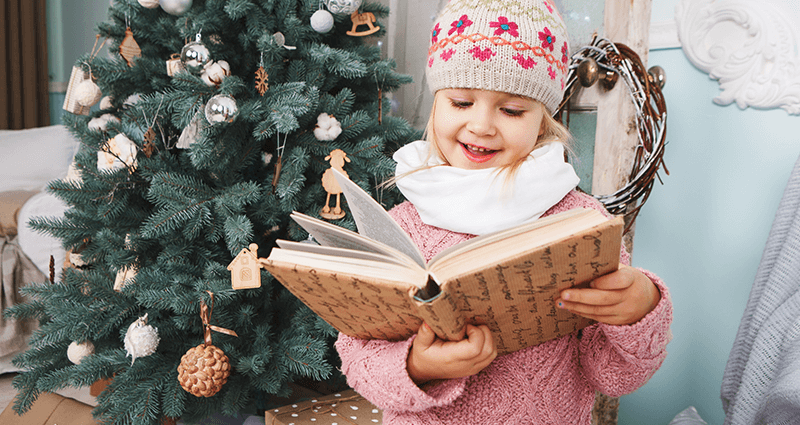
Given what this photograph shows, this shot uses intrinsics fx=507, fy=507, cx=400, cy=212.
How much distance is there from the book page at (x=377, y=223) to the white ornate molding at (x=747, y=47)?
874mm

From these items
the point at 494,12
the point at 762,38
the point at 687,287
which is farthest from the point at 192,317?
the point at 762,38

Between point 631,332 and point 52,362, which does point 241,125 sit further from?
point 631,332

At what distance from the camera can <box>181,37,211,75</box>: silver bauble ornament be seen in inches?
41.8

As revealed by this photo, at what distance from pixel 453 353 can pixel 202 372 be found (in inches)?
28.1

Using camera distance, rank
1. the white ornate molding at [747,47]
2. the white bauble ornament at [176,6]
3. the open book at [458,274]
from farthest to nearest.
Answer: the white bauble ornament at [176,6]
the white ornate molding at [747,47]
the open book at [458,274]

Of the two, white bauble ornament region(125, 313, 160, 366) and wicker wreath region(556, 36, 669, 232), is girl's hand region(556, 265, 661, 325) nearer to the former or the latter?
wicker wreath region(556, 36, 669, 232)

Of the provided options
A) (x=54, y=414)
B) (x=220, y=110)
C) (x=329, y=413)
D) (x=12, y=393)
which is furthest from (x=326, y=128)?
(x=12, y=393)

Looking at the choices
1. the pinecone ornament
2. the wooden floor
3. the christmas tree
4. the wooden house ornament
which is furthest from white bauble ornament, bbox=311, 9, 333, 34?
the wooden floor

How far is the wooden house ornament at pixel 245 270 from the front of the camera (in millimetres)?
1020

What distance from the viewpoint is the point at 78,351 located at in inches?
45.5

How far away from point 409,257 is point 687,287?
979 millimetres

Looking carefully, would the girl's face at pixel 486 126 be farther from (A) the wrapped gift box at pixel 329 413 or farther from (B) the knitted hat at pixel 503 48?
(A) the wrapped gift box at pixel 329 413

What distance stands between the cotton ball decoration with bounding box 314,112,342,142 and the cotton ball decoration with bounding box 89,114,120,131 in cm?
53

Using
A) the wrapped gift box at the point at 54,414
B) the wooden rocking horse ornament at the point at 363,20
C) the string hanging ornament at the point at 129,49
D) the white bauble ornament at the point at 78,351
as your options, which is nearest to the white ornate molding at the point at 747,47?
the wooden rocking horse ornament at the point at 363,20
